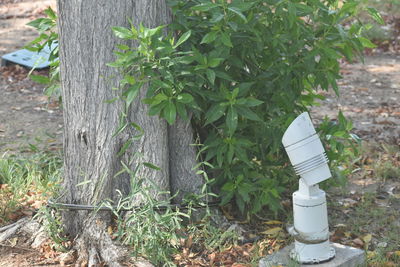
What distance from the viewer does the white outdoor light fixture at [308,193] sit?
3.54 metres

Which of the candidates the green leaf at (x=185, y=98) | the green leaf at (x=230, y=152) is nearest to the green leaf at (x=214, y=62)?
the green leaf at (x=185, y=98)

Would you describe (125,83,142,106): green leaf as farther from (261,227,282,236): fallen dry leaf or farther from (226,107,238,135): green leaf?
(261,227,282,236): fallen dry leaf

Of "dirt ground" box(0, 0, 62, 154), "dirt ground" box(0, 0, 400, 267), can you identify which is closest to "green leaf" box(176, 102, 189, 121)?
"dirt ground" box(0, 0, 400, 267)

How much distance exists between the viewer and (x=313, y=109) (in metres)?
6.83

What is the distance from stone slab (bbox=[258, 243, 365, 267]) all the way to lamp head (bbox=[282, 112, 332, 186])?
48 centimetres

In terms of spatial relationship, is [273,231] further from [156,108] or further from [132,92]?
[132,92]

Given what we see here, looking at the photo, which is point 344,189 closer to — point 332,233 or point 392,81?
point 332,233

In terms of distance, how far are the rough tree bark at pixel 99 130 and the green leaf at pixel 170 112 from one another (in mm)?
247

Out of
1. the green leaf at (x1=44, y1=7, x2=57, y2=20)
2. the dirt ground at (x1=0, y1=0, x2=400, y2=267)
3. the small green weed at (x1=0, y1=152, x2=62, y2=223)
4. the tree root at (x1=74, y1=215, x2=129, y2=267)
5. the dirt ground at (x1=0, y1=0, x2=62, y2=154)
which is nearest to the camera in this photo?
the tree root at (x1=74, y1=215, x2=129, y2=267)

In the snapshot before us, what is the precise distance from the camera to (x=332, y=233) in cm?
436

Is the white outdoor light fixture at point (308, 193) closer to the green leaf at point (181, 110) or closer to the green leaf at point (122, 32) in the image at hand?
the green leaf at point (181, 110)

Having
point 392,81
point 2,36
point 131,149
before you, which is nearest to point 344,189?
point 131,149

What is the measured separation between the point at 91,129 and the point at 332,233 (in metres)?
1.67

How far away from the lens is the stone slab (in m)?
3.71
